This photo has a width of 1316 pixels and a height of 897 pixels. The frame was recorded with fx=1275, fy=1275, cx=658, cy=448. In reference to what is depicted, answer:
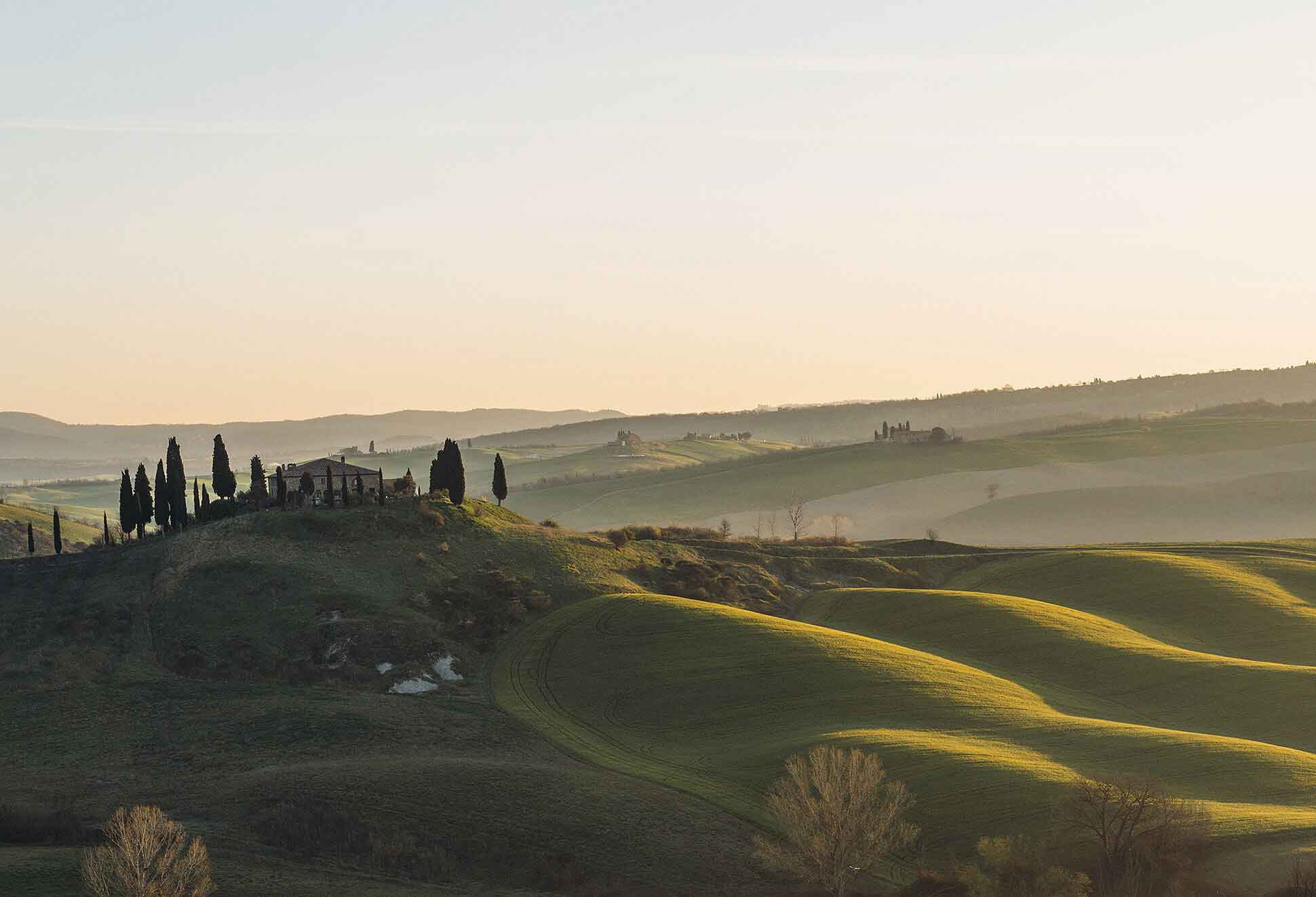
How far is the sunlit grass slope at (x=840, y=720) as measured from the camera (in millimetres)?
58500

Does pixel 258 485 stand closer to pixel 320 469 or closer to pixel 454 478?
pixel 320 469

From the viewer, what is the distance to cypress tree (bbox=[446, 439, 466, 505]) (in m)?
124

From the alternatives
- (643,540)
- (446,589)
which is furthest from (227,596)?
(643,540)

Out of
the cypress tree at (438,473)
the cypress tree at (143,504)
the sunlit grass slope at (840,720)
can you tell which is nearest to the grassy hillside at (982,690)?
the sunlit grass slope at (840,720)

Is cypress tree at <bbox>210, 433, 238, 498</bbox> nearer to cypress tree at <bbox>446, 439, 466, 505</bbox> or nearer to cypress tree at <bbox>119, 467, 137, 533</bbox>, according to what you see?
cypress tree at <bbox>119, 467, 137, 533</bbox>

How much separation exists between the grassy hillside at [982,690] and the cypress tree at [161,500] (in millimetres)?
49898

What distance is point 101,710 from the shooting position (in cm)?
8281

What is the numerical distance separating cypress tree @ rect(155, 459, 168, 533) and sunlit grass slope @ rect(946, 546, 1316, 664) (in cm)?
7866

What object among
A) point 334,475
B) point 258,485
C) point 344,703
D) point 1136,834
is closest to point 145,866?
point 344,703

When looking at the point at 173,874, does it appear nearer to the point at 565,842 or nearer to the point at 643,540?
the point at 565,842

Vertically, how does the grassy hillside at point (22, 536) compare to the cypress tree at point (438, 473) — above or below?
below

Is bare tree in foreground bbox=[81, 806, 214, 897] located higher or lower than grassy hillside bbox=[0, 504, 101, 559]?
lower

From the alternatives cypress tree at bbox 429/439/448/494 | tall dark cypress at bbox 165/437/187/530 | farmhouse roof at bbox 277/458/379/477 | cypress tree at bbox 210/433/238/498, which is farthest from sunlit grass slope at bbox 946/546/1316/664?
tall dark cypress at bbox 165/437/187/530

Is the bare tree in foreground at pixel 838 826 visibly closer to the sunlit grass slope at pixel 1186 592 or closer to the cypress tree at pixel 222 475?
the sunlit grass slope at pixel 1186 592
